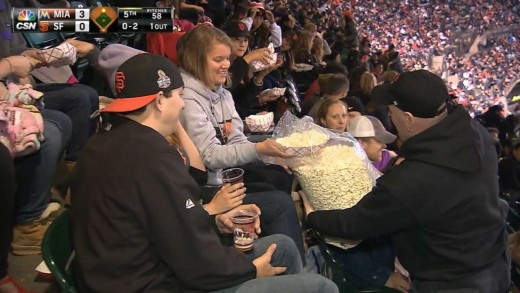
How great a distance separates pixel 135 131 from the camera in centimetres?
150

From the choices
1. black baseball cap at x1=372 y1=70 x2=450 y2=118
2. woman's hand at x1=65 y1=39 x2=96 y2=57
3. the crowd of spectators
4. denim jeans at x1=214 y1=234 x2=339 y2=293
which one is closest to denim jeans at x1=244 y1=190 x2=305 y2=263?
denim jeans at x1=214 y1=234 x2=339 y2=293

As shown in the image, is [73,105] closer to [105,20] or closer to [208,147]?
[208,147]

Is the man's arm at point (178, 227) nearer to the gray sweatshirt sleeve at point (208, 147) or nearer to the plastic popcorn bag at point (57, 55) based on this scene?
the gray sweatshirt sleeve at point (208, 147)

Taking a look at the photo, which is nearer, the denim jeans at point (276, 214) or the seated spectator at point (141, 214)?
the seated spectator at point (141, 214)

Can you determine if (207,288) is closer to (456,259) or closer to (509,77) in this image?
(456,259)

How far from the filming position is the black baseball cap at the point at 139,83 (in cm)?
154

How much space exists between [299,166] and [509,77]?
2091cm

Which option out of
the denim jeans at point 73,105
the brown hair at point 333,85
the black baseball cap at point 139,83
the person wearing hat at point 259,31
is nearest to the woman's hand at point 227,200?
the black baseball cap at point 139,83

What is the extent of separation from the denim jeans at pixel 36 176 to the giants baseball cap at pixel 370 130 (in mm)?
1541

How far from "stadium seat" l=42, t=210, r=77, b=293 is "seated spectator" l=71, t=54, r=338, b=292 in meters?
0.04

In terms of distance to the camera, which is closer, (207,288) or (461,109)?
(207,288)

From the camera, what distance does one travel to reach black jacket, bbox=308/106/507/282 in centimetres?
179

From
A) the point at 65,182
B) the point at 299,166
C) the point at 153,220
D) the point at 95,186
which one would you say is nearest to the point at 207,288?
the point at 153,220

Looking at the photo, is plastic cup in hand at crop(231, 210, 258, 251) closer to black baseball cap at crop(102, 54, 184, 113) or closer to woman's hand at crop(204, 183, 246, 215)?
woman's hand at crop(204, 183, 246, 215)
